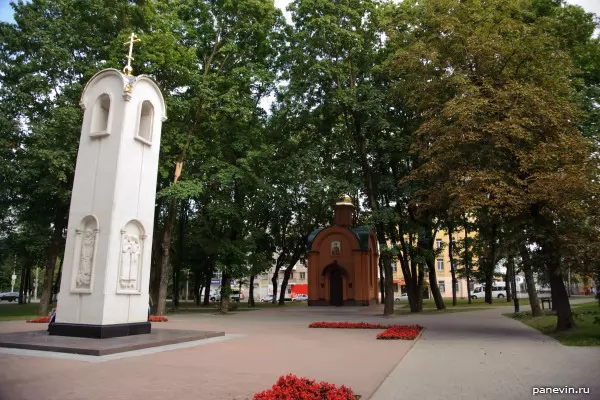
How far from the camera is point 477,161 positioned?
49.7ft

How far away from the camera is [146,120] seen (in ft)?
47.7

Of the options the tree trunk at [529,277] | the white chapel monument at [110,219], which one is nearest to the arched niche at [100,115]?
the white chapel monument at [110,219]

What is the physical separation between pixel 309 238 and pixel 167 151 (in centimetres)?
2026

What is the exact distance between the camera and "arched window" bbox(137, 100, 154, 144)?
14320 mm

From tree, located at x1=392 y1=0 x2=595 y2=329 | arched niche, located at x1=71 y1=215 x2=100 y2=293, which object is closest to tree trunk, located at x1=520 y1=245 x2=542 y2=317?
tree, located at x1=392 y1=0 x2=595 y2=329

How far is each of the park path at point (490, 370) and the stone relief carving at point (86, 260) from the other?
8.75 meters

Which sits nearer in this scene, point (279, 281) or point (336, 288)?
point (336, 288)

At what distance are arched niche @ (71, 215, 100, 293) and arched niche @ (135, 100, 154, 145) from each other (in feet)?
11.0

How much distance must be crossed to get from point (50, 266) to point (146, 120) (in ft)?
43.7

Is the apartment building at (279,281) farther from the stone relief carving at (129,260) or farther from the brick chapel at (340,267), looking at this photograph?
the stone relief carving at (129,260)

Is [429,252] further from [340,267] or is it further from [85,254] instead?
[85,254]

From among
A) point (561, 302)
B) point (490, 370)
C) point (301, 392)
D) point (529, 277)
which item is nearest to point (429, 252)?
point (529, 277)

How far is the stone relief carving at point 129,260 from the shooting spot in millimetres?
12523

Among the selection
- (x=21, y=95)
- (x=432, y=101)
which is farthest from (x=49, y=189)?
(x=432, y=101)
